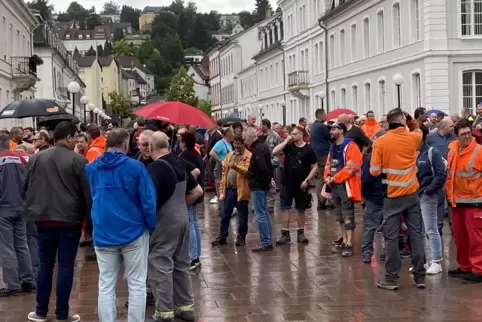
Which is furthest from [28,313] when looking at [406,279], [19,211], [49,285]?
[406,279]

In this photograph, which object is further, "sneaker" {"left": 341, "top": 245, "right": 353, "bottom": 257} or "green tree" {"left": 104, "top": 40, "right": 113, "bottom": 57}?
"green tree" {"left": 104, "top": 40, "right": 113, "bottom": 57}

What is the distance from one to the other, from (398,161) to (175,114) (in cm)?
302

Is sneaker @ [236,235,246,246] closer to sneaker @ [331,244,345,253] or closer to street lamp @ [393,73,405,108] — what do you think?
sneaker @ [331,244,345,253]

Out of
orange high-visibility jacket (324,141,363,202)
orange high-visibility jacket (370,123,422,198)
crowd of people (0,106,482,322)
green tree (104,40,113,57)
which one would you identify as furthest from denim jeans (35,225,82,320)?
green tree (104,40,113,57)

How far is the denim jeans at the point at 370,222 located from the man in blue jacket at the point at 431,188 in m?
0.69

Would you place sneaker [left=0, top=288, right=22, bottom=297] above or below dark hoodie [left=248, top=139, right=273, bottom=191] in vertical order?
below

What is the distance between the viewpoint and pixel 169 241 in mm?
Answer: 7715

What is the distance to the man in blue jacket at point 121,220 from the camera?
6922mm

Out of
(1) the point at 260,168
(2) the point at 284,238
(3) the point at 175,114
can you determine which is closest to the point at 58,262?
(3) the point at 175,114

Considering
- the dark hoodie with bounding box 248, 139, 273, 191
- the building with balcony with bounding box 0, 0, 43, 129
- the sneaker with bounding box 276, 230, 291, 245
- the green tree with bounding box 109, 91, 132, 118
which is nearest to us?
the dark hoodie with bounding box 248, 139, 273, 191

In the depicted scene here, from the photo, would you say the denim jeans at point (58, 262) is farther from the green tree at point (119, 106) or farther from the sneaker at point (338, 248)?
the green tree at point (119, 106)

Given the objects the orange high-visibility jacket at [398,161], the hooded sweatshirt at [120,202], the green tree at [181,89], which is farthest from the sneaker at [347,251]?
the green tree at [181,89]

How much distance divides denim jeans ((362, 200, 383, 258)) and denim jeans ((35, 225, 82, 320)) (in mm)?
4338

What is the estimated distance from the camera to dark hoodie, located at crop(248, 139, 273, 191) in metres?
11.8
